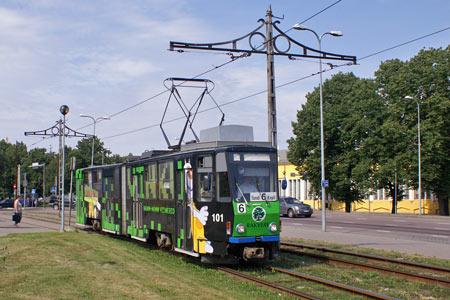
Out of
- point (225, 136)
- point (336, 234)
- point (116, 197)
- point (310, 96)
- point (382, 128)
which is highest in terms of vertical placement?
point (310, 96)

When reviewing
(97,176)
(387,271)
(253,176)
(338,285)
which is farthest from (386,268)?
(97,176)

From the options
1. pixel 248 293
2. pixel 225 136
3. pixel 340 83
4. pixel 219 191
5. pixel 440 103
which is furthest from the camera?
pixel 340 83

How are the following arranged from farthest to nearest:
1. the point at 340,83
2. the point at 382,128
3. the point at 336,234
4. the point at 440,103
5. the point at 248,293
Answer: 1. the point at 340,83
2. the point at 382,128
3. the point at 440,103
4. the point at 336,234
5. the point at 248,293

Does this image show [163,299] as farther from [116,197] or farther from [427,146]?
[427,146]

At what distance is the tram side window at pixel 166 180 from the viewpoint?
46.3 feet

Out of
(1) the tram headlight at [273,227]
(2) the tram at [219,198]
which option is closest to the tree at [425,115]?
(2) the tram at [219,198]

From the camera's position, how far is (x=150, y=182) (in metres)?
15.7

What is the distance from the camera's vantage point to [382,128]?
44.4 metres

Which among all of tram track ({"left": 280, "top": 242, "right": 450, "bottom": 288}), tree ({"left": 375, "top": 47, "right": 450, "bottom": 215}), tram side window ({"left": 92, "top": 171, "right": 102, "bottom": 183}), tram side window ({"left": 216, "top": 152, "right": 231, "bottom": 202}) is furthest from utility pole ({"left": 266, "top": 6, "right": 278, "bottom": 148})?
tree ({"left": 375, "top": 47, "right": 450, "bottom": 215})

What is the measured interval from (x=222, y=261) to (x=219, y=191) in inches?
68.8

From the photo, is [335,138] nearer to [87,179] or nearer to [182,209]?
[87,179]

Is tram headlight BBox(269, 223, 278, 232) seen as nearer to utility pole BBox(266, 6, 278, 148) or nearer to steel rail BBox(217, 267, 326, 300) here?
steel rail BBox(217, 267, 326, 300)

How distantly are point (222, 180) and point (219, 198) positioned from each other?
42 centimetres

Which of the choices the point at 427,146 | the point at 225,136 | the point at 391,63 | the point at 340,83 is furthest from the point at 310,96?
the point at 225,136
